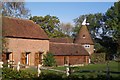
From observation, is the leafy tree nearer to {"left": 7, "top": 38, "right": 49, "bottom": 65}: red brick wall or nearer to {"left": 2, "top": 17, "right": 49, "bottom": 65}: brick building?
{"left": 7, "top": 38, "right": 49, "bottom": 65}: red brick wall

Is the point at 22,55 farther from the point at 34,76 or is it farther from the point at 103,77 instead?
the point at 103,77

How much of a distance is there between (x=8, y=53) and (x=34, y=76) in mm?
20368

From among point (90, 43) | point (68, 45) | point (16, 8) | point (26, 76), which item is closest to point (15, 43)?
point (16, 8)

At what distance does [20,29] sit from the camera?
41656mm

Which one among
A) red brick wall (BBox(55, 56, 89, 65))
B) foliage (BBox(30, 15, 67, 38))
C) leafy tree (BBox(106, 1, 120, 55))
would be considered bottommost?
red brick wall (BBox(55, 56, 89, 65))

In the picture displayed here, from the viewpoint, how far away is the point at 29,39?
41.4 meters

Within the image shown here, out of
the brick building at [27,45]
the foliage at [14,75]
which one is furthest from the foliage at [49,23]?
the foliage at [14,75]

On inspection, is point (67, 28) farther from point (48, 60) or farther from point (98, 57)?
point (48, 60)

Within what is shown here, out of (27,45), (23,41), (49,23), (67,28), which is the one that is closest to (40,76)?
(23,41)

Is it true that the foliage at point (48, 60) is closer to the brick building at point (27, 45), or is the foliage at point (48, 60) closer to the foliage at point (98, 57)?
the brick building at point (27, 45)

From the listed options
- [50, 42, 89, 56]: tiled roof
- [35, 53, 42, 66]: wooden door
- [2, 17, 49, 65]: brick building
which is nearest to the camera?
[2, 17, 49, 65]: brick building

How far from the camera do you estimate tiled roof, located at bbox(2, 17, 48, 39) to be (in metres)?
39.2

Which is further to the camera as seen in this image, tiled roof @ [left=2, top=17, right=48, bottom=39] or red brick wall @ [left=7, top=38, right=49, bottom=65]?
tiled roof @ [left=2, top=17, right=48, bottom=39]

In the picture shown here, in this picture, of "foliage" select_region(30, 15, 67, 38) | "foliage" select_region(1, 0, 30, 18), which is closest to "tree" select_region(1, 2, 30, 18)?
"foliage" select_region(1, 0, 30, 18)
